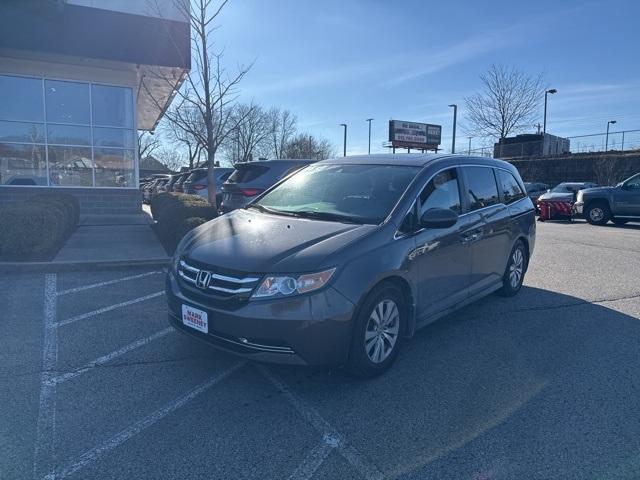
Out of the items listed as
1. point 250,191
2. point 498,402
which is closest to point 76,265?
point 250,191

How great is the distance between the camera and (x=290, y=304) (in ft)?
10.7

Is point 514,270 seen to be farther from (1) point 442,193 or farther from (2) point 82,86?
(2) point 82,86

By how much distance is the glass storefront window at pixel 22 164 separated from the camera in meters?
14.3

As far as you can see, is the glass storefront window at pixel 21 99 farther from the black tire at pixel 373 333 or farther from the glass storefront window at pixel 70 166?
the black tire at pixel 373 333

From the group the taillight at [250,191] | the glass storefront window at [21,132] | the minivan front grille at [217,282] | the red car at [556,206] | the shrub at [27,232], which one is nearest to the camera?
the minivan front grille at [217,282]

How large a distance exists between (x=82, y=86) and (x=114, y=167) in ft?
8.48

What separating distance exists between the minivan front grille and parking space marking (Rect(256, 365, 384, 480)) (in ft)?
2.75

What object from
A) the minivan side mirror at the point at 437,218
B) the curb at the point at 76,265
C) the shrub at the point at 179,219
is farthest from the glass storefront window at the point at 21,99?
the minivan side mirror at the point at 437,218

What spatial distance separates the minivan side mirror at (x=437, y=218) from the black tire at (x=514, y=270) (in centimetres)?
222

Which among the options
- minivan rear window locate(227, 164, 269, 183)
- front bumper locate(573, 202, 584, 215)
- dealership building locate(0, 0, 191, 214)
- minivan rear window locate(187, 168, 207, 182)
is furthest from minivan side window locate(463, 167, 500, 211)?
front bumper locate(573, 202, 584, 215)

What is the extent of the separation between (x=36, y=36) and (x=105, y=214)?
17.1ft

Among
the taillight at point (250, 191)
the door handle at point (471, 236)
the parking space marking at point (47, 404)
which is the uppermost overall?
the taillight at point (250, 191)

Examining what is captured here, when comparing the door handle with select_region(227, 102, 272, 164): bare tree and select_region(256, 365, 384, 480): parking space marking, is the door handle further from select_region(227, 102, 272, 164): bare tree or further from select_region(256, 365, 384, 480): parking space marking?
select_region(227, 102, 272, 164): bare tree

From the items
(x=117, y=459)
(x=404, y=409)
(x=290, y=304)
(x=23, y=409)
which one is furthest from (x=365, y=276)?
(x=23, y=409)
